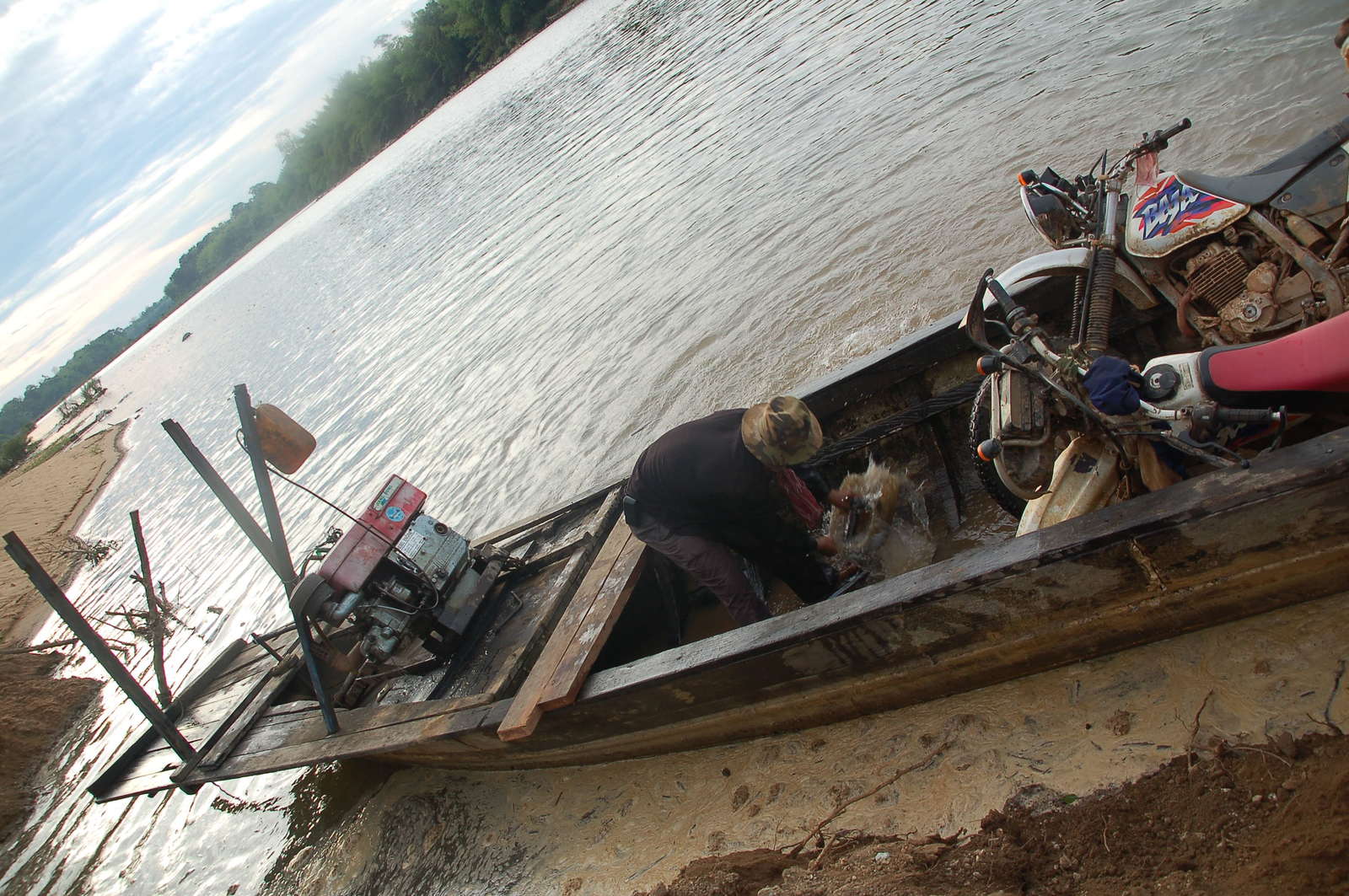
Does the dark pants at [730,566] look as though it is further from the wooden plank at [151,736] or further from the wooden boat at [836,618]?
the wooden plank at [151,736]

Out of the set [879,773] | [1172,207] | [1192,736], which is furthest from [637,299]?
[1192,736]

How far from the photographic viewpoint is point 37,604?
1452 cm

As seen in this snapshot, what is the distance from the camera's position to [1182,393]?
240cm

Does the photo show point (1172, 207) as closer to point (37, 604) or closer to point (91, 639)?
point (91, 639)

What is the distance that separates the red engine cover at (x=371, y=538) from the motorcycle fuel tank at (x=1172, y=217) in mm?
4045

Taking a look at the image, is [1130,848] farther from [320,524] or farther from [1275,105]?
[320,524]

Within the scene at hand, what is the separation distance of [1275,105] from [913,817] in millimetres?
6559

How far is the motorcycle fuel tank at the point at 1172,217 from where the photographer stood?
2.74 metres

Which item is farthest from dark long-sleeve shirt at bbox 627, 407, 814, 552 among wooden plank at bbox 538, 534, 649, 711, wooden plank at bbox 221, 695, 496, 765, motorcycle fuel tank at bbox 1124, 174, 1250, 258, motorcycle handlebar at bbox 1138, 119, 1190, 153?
motorcycle handlebar at bbox 1138, 119, 1190, 153

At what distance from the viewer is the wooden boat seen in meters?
2.21

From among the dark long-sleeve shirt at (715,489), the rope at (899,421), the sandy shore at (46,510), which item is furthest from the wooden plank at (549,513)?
the sandy shore at (46,510)

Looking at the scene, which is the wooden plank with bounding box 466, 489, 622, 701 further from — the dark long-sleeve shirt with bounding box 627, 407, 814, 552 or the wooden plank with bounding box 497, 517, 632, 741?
the dark long-sleeve shirt with bounding box 627, 407, 814, 552

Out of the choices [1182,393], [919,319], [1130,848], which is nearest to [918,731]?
[1130,848]

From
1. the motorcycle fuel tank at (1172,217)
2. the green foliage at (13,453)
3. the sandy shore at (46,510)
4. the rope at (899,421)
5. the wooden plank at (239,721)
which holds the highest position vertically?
the green foliage at (13,453)
